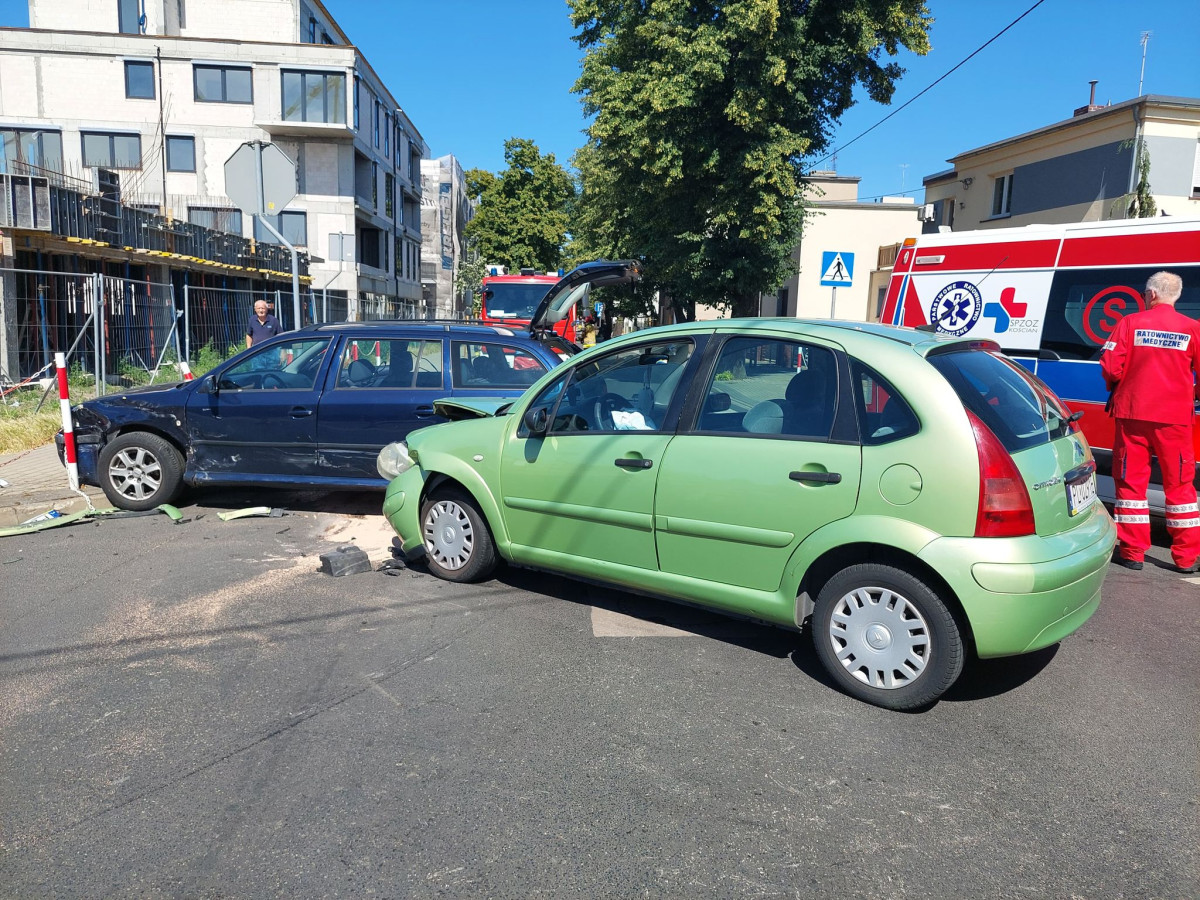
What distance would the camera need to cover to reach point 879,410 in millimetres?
3924

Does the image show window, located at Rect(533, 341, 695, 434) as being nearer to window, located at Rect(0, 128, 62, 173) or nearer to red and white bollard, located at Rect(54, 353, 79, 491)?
red and white bollard, located at Rect(54, 353, 79, 491)

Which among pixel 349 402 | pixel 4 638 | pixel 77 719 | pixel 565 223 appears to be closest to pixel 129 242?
pixel 349 402

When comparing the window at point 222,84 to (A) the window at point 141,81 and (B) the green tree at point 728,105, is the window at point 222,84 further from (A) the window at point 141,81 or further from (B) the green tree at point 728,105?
(B) the green tree at point 728,105

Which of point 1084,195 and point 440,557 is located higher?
point 1084,195

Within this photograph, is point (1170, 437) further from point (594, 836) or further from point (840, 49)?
point (840, 49)

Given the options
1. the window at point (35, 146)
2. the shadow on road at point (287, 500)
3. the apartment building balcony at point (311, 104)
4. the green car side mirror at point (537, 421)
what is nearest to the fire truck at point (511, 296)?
the shadow on road at point (287, 500)

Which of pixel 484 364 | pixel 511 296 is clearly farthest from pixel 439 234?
pixel 484 364

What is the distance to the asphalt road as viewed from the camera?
2797 millimetres

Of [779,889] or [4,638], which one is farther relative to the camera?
[4,638]

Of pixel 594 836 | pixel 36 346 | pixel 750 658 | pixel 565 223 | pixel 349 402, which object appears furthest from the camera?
pixel 565 223

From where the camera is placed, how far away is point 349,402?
23.9 feet

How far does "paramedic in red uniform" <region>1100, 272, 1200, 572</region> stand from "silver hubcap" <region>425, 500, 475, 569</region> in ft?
14.6

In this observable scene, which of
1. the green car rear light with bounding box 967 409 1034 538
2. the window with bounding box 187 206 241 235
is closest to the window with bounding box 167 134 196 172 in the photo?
the window with bounding box 187 206 241 235

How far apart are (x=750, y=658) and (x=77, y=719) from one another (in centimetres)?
305
